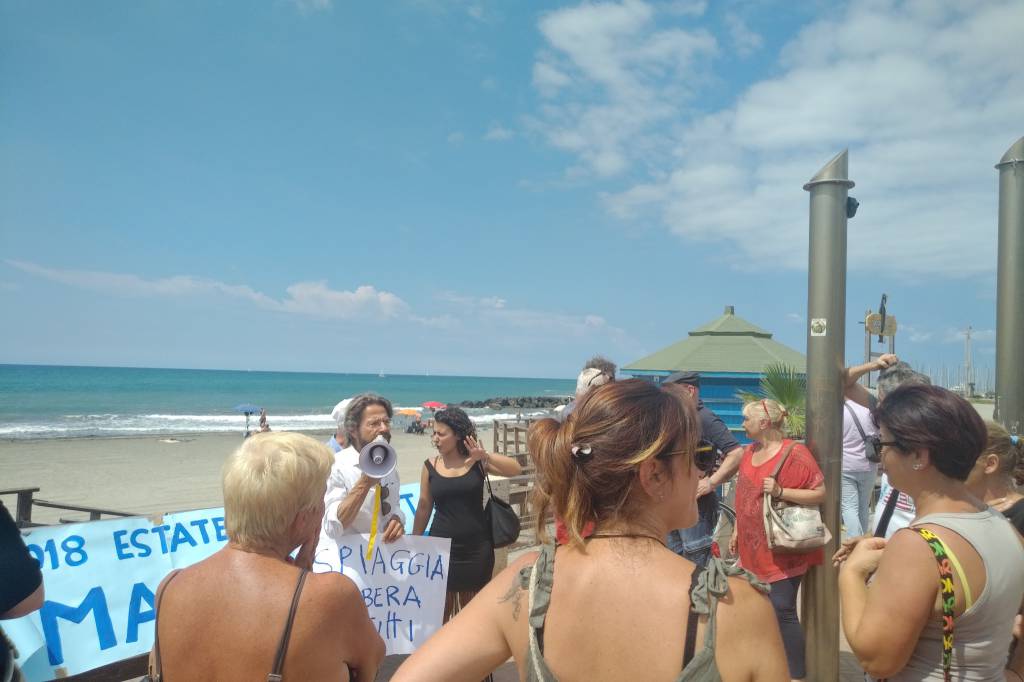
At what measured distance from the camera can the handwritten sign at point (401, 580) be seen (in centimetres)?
400

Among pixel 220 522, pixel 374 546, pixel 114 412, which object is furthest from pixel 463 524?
pixel 114 412

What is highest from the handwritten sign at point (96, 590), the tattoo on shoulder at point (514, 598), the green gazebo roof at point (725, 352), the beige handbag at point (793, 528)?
Answer: the green gazebo roof at point (725, 352)

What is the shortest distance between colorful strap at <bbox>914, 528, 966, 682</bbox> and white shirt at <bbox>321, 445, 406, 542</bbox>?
9.46 feet

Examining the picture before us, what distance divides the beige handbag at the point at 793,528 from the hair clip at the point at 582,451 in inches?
102

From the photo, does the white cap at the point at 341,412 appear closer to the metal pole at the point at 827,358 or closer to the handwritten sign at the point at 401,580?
the handwritten sign at the point at 401,580

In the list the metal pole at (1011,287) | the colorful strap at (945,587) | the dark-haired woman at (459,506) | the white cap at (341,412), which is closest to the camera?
the colorful strap at (945,587)

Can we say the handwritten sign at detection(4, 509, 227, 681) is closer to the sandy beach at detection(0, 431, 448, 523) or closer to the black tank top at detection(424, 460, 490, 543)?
the black tank top at detection(424, 460, 490, 543)

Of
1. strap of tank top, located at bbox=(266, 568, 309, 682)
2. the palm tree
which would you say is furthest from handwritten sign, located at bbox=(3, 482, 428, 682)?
the palm tree

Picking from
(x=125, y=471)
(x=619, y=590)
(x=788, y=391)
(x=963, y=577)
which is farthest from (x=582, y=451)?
(x=125, y=471)

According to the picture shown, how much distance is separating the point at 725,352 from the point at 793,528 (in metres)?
6.96

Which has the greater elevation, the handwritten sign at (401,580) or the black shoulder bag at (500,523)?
the black shoulder bag at (500,523)

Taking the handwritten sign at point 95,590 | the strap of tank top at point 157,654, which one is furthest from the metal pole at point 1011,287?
the handwritten sign at point 95,590

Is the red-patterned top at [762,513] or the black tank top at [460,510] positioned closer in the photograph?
the red-patterned top at [762,513]

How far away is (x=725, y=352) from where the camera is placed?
10.2m
